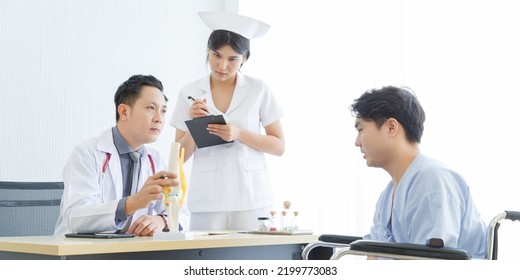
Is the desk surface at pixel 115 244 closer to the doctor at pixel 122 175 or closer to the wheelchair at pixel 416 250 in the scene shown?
the doctor at pixel 122 175

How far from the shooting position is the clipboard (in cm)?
248

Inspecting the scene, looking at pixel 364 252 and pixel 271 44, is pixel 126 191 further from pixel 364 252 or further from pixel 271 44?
pixel 271 44

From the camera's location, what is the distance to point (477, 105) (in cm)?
311

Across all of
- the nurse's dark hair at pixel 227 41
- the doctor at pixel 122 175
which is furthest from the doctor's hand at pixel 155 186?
the nurse's dark hair at pixel 227 41

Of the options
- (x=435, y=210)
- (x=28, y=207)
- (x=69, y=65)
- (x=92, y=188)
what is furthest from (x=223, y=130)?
(x=69, y=65)

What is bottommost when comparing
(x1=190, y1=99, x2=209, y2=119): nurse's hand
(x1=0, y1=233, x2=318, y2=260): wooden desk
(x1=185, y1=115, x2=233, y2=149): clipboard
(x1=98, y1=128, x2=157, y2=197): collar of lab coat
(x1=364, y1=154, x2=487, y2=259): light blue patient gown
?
(x1=0, y1=233, x2=318, y2=260): wooden desk

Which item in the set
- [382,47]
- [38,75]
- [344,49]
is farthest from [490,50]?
[38,75]

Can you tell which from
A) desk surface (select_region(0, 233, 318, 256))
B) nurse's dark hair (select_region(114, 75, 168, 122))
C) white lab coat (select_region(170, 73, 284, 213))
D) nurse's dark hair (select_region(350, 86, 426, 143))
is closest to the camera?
desk surface (select_region(0, 233, 318, 256))

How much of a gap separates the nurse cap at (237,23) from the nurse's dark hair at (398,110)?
0.99 meters

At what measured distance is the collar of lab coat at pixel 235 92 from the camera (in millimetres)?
2789

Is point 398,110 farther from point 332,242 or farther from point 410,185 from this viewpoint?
point 332,242

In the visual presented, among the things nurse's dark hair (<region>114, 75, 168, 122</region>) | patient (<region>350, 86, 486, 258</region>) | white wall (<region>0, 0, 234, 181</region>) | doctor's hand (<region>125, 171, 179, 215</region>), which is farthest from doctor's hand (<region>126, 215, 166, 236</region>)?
white wall (<region>0, 0, 234, 181</region>)

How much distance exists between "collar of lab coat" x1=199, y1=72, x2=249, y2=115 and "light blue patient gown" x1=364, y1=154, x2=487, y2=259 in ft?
3.79

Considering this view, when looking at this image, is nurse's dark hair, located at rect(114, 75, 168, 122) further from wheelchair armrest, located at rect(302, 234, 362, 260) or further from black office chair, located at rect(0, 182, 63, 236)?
wheelchair armrest, located at rect(302, 234, 362, 260)
